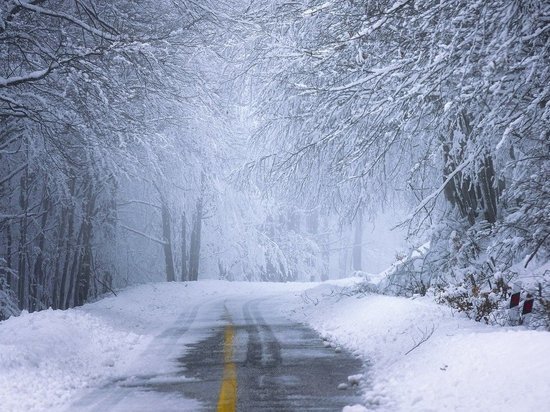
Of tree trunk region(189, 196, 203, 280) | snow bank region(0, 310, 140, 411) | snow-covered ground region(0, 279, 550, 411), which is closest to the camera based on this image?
snow-covered ground region(0, 279, 550, 411)

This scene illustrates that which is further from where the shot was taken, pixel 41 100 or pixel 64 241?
pixel 64 241

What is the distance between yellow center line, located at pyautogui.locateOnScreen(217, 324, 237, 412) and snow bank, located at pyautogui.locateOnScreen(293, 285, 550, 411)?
144 cm

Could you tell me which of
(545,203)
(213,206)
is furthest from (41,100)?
(213,206)

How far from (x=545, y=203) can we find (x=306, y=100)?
6650 mm

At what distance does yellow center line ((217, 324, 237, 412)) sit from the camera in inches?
239

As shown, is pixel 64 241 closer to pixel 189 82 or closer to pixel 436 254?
pixel 189 82

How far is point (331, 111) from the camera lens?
9625 mm

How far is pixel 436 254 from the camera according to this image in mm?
13750

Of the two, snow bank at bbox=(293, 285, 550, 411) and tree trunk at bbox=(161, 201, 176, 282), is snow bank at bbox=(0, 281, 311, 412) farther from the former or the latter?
tree trunk at bbox=(161, 201, 176, 282)

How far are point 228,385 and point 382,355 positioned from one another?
2491mm

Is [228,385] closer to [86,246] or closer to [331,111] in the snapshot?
[331,111]

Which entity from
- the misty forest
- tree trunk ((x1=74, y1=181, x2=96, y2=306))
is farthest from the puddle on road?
tree trunk ((x1=74, y1=181, x2=96, y2=306))

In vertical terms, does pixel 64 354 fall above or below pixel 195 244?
below

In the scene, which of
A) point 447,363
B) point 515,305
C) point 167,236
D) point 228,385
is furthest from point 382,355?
point 167,236
